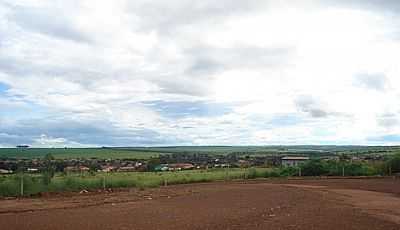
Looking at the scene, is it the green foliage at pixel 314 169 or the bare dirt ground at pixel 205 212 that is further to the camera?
the green foliage at pixel 314 169

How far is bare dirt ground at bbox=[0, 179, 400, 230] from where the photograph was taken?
65.2 ft

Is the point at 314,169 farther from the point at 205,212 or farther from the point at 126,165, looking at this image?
the point at 126,165

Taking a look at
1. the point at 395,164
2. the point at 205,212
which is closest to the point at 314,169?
the point at 395,164

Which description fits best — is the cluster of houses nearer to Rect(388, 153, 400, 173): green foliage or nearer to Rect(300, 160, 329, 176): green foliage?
Rect(300, 160, 329, 176): green foliage

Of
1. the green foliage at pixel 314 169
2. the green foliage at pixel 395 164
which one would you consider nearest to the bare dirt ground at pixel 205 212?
the green foliage at pixel 314 169

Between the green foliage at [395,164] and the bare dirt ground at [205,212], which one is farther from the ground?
the green foliage at [395,164]

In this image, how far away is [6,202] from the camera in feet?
103

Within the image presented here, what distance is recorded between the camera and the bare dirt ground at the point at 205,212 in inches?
782

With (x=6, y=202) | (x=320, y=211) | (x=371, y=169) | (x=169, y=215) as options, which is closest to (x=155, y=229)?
(x=169, y=215)

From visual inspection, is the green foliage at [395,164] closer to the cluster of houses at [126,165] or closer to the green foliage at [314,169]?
the green foliage at [314,169]

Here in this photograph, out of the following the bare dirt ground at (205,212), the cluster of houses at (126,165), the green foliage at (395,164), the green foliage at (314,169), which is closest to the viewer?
the bare dirt ground at (205,212)

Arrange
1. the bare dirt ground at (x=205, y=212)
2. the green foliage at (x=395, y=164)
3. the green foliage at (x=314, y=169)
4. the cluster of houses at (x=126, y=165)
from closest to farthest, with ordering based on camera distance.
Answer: the bare dirt ground at (x=205, y=212) < the green foliage at (x=395, y=164) < the green foliage at (x=314, y=169) < the cluster of houses at (x=126, y=165)

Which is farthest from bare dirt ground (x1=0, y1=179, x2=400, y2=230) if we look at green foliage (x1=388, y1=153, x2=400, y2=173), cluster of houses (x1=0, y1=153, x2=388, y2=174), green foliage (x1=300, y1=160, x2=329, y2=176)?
green foliage (x1=388, y1=153, x2=400, y2=173)

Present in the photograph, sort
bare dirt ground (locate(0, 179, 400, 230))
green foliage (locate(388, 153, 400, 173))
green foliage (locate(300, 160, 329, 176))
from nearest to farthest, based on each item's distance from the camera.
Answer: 1. bare dirt ground (locate(0, 179, 400, 230))
2. green foliage (locate(388, 153, 400, 173))
3. green foliage (locate(300, 160, 329, 176))
